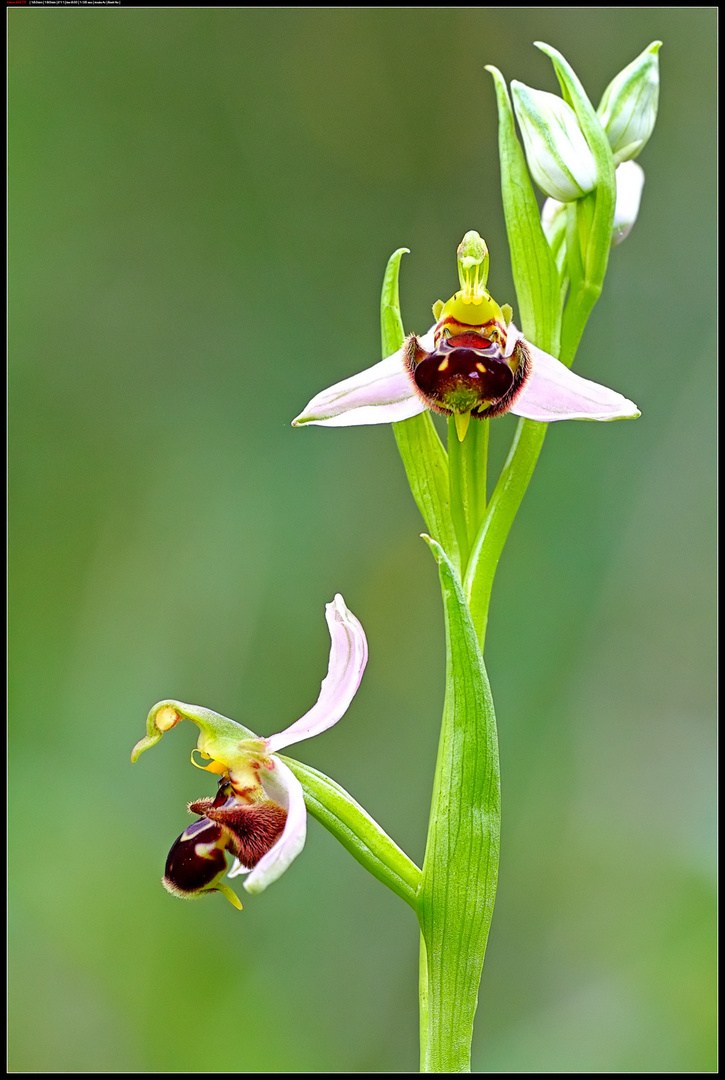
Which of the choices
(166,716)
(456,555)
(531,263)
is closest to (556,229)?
(531,263)

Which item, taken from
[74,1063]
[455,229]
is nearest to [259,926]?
[74,1063]

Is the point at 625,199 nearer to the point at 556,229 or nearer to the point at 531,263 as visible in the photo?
the point at 556,229

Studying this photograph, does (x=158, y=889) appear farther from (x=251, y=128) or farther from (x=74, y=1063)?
(x=251, y=128)

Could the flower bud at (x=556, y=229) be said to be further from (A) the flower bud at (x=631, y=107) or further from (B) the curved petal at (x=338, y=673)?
(B) the curved petal at (x=338, y=673)

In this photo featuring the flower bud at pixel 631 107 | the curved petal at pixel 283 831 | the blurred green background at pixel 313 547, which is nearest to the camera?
the curved petal at pixel 283 831

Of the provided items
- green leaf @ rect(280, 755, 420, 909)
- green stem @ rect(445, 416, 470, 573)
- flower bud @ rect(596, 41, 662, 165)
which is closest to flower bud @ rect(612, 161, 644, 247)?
flower bud @ rect(596, 41, 662, 165)

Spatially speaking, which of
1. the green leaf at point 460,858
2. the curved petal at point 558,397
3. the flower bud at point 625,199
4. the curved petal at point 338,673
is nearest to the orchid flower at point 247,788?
the curved petal at point 338,673
